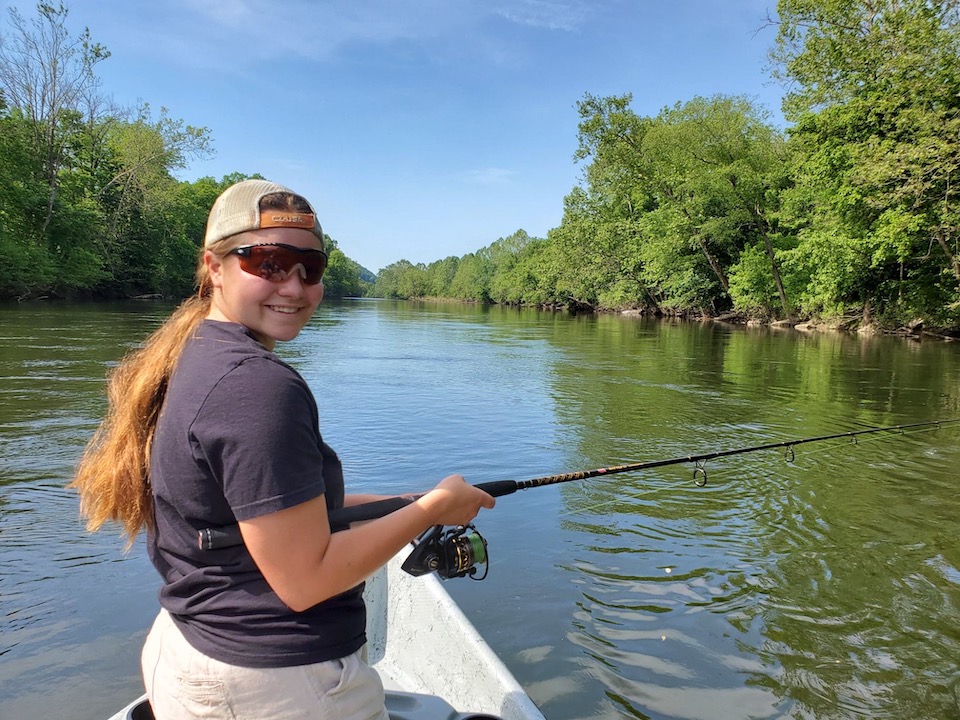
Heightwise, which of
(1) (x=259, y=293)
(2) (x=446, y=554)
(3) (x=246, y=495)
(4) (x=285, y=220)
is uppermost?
(4) (x=285, y=220)

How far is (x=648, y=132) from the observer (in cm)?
4675

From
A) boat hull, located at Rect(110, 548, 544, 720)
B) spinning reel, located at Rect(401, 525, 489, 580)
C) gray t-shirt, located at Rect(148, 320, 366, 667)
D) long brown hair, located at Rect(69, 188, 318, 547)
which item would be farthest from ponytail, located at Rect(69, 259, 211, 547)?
boat hull, located at Rect(110, 548, 544, 720)

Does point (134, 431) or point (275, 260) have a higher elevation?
point (275, 260)

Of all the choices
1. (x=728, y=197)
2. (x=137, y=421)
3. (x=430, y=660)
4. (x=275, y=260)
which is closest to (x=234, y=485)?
(x=137, y=421)

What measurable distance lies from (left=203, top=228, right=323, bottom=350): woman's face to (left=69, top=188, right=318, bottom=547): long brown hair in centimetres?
5

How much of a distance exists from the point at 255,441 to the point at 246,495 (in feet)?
0.38

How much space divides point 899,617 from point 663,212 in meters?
46.0

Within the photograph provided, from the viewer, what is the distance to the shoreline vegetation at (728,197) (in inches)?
942

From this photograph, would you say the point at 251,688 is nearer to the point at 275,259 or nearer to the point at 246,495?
the point at 246,495

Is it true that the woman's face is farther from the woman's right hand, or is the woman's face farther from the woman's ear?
the woman's right hand

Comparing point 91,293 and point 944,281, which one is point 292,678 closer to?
point 944,281

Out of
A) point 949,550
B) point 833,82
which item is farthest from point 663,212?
point 949,550

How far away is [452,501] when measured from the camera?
1.74 meters

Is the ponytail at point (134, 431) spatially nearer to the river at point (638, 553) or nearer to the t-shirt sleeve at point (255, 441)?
the t-shirt sleeve at point (255, 441)
